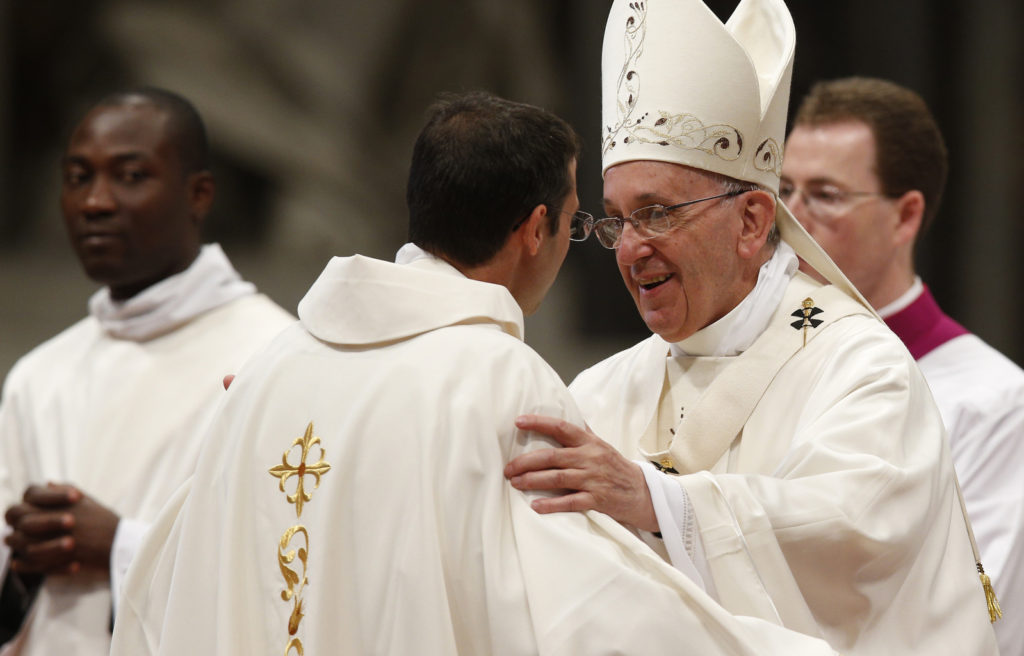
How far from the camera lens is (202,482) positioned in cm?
273

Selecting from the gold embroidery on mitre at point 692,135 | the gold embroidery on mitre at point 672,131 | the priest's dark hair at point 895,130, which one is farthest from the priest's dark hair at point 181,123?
the priest's dark hair at point 895,130

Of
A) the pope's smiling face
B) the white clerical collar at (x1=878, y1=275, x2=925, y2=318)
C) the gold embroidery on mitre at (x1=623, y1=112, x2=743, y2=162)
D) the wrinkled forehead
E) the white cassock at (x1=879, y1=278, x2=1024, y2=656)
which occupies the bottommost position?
the white cassock at (x1=879, y1=278, x2=1024, y2=656)

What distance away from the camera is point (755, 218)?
3.41 meters

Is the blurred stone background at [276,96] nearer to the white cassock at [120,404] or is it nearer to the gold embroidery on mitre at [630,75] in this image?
the white cassock at [120,404]

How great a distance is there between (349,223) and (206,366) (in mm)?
5529

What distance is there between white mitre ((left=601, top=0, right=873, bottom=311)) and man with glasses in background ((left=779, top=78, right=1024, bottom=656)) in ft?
4.31

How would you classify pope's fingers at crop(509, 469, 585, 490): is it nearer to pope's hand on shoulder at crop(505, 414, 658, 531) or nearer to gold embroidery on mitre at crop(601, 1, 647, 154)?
pope's hand on shoulder at crop(505, 414, 658, 531)

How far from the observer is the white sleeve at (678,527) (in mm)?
2811

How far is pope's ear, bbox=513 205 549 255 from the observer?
2.77m

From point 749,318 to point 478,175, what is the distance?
39.2 inches

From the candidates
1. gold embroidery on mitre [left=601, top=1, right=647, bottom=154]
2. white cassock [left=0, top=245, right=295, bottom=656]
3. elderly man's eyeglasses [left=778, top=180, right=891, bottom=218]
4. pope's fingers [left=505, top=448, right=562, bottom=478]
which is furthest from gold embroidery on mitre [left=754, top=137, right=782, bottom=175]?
white cassock [left=0, top=245, right=295, bottom=656]

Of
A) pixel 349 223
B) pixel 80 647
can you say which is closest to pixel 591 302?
pixel 349 223

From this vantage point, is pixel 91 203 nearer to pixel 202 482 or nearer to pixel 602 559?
pixel 202 482

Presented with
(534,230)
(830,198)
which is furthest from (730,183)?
(830,198)
